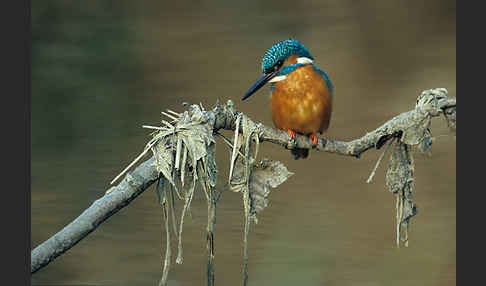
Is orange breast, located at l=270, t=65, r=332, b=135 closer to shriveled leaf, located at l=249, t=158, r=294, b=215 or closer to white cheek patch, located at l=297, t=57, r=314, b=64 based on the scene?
white cheek patch, located at l=297, t=57, r=314, b=64

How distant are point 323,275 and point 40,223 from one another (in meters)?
1.75

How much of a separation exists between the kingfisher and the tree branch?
0.57ft

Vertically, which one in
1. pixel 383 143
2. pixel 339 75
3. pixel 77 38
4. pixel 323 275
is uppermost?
pixel 77 38

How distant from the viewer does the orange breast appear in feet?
6.66

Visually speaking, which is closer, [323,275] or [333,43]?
[323,275]

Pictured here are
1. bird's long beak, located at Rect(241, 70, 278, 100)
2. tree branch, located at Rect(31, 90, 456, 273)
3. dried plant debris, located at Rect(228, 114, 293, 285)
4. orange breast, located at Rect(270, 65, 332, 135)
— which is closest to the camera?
tree branch, located at Rect(31, 90, 456, 273)

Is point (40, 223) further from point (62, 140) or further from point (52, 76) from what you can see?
point (52, 76)

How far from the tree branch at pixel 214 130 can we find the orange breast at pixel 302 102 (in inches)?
6.7

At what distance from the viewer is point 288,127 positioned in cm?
206

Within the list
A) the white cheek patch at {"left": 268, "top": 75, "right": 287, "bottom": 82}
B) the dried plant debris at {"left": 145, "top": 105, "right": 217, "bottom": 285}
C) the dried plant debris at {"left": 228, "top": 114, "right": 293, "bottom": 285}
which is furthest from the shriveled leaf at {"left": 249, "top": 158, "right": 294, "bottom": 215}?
the white cheek patch at {"left": 268, "top": 75, "right": 287, "bottom": 82}

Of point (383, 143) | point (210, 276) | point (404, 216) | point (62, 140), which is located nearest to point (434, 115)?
point (383, 143)

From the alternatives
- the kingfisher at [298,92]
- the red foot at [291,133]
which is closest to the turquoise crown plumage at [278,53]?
the kingfisher at [298,92]

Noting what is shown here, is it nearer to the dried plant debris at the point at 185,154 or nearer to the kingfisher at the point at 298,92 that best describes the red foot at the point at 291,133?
the kingfisher at the point at 298,92

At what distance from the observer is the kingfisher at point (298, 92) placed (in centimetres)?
198
